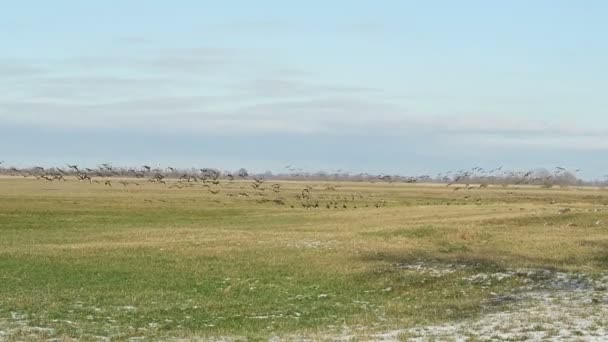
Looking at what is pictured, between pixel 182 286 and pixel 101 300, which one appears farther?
pixel 182 286

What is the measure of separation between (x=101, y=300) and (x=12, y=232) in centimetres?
2803

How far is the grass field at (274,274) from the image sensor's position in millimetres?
19891

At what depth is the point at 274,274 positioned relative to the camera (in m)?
30.5

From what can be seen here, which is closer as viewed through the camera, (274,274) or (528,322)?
(528,322)

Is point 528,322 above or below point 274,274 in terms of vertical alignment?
above

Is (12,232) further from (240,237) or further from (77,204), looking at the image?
(77,204)

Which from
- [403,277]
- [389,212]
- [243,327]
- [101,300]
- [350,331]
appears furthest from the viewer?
[389,212]

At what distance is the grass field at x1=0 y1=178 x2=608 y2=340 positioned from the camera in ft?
65.3

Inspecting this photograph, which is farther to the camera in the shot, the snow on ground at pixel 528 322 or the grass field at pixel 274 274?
the grass field at pixel 274 274

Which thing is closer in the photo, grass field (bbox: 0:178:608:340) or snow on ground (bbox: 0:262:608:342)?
snow on ground (bbox: 0:262:608:342)

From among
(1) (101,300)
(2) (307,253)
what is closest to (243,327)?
(1) (101,300)

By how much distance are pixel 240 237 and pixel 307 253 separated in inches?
324

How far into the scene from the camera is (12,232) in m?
49.9

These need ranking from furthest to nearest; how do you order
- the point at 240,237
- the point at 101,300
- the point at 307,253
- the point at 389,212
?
the point at 389,212 < the point at 240,237 < the point at 307,253 < the point at 101,300
